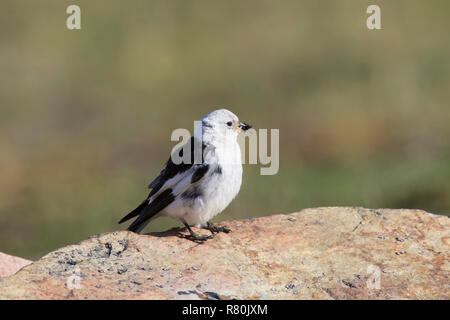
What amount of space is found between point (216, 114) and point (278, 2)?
48.1 ft

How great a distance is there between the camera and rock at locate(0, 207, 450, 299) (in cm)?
518

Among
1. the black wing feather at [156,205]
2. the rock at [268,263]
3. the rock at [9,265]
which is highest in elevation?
the black wing feather at [156,205]

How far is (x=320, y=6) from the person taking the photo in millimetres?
20438

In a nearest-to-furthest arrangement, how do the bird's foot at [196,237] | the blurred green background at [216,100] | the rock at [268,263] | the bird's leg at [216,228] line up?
the rock at [268,263] < the bird's foot at [196,237] < the bird's leg at [216,228] < the blurred green background at [216,100]

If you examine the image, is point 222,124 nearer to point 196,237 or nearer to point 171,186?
point 171,186

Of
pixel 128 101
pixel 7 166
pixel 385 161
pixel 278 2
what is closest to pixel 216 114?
pixel 385 161

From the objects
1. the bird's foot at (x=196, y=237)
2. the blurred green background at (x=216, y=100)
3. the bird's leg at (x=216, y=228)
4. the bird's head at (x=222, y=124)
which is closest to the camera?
the bird's foot at (x=196, y=237)

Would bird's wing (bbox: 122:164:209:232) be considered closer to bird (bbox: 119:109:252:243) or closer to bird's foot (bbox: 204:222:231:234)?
bird (bbox: 119:109:252:243)

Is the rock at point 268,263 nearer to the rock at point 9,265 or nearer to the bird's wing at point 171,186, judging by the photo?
the bird's wing at point 171,186

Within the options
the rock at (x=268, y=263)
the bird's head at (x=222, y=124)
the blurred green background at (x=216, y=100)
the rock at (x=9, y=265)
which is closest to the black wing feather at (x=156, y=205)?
the rock at (x=268, y=263)

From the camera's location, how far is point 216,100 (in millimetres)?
17141

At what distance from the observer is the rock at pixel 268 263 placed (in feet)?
17.0

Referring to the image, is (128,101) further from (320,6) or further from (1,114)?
(320,6)

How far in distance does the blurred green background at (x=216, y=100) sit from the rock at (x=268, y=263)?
4229 mm
